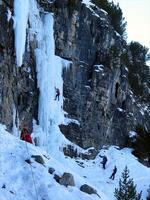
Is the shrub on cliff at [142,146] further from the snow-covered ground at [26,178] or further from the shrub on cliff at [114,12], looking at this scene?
the snow-covered ground at [26,178]

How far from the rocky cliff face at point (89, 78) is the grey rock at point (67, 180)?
1738 cm

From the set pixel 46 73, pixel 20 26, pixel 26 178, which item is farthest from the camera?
A: pixel 46 73

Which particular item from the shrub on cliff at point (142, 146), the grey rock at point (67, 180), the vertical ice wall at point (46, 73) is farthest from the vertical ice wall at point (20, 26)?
the shrub on cliff at point (142, 146)

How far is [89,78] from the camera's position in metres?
44.6

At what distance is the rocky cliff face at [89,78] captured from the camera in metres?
41.2

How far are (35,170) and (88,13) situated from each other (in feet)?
95.7

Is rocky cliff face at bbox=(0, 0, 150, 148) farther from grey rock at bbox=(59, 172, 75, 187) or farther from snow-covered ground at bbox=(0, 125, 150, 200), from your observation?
grey rock at bbox=(59, 172, 75, 187)

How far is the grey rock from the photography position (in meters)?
17.7

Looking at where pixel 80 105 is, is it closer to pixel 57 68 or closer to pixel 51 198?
pixel 57 68

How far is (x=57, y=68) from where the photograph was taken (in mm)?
40656

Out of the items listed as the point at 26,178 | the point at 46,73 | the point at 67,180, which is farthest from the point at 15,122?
the point at 26,178

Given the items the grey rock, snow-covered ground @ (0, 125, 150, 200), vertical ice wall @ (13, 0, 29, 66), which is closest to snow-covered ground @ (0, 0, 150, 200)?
vertical ice wall @ (13, 0, 29, 66)

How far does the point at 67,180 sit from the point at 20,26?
18.1 meters

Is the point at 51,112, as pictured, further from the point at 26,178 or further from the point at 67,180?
the point at 26,178
